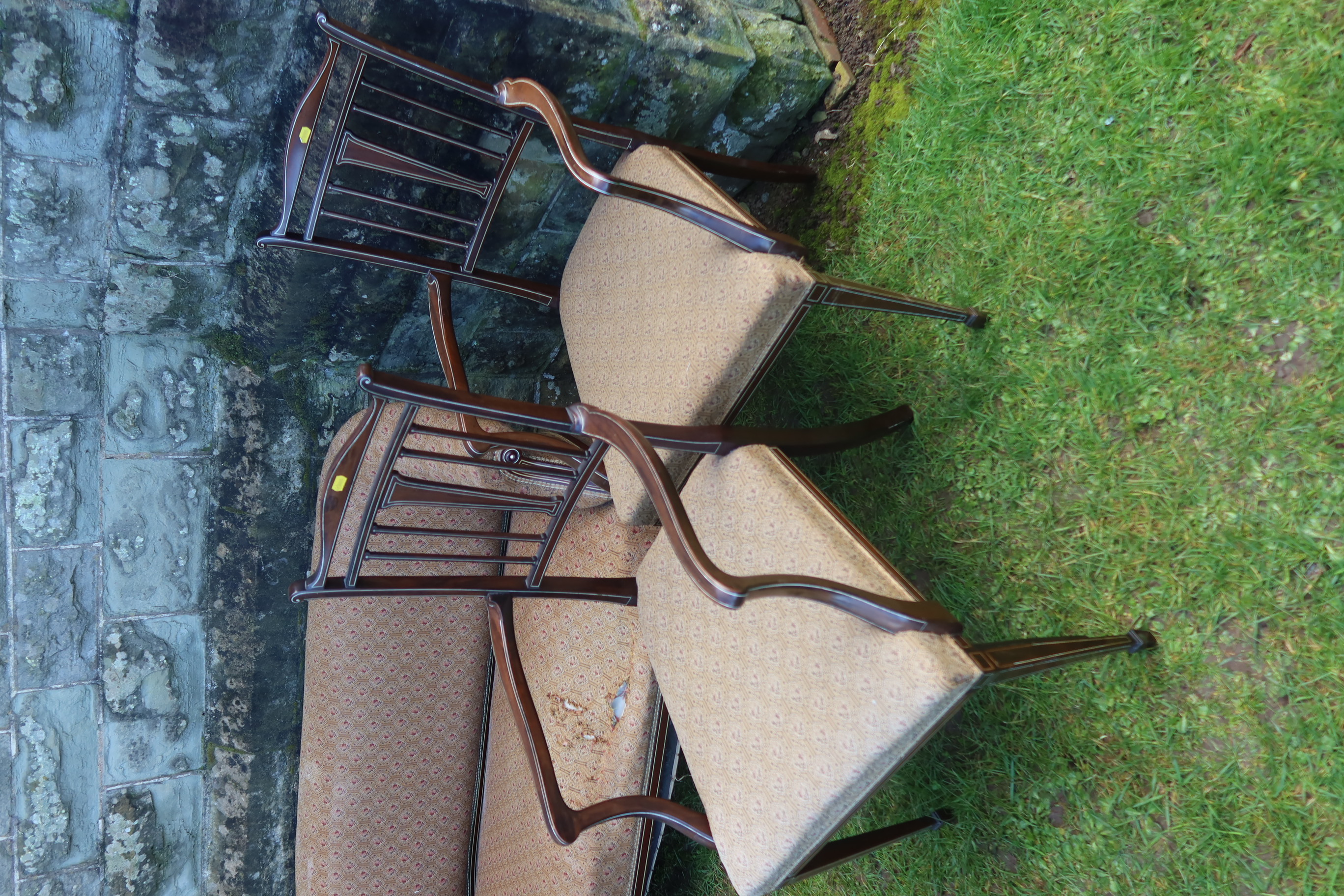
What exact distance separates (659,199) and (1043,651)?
90 cm

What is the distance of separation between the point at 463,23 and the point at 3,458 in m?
1.20

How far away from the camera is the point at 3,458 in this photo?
61.8 inches

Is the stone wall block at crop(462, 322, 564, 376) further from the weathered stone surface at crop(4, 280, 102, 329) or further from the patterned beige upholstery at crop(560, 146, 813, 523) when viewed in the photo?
the weathered stone surface at crop(4, 280, 102, 329)

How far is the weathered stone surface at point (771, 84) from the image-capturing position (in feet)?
5.85

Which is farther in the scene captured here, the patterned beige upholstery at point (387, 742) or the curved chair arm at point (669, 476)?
the patterned beige upholstery at point (387, 742)

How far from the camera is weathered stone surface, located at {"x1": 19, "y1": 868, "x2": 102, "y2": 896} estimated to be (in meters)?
1.66

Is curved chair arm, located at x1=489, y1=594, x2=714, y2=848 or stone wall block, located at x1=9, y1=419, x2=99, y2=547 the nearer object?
curved chair arm, located at x1=489, y1=594, x2=714, y2=848

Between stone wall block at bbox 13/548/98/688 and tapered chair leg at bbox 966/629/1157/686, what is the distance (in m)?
1.72

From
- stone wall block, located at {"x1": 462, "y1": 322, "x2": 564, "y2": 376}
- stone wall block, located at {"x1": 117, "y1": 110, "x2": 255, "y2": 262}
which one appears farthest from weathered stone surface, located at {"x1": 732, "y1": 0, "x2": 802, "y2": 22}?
stone wall block, located at {"x1": 117, "y1": 110, "x2": 255, "y2": 262}

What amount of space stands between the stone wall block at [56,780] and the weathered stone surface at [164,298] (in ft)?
2.53

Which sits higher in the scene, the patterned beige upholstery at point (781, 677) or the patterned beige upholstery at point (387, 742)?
the patterned beige upholstery at point (781, 677)

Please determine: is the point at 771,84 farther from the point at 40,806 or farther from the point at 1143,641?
the point at 40,806

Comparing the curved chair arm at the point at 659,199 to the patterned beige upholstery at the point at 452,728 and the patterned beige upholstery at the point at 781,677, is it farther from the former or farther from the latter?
the patterned beige upholstery at the point at 452,728

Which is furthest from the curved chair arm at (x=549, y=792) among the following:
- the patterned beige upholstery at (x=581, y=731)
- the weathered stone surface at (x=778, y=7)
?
the weathered stone surface at (x=778, y=7)
